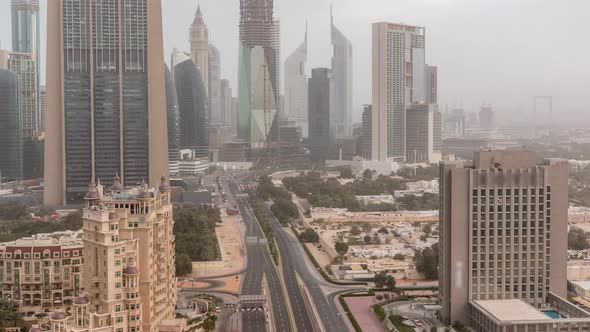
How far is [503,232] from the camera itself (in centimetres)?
1287

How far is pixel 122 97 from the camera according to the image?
26.7 m

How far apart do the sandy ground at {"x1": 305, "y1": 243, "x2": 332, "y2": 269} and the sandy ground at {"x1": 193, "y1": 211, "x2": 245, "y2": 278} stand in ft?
6.40

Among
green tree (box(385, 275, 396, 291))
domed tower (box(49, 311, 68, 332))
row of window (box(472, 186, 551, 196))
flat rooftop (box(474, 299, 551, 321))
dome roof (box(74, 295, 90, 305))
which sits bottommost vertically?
green tree (box(385, 275, 396, 291))

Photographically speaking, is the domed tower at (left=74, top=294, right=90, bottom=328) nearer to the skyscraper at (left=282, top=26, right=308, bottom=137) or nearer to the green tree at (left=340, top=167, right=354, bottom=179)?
the green tree at (left=340, top=167, right=354, bottom=179)

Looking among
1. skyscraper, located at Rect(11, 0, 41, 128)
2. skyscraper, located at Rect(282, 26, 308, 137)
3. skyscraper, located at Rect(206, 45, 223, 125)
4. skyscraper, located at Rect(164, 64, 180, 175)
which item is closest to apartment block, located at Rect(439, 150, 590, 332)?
skyscraper, located at Rect(164, 64, 180, 175)

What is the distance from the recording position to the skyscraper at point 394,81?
42.2 meters

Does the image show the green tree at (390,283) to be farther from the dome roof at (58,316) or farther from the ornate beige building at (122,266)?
the dome roof at (58,316)

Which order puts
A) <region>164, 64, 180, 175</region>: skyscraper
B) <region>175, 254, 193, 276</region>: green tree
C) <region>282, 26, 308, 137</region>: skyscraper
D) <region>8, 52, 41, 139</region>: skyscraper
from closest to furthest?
1. <region>175, 254, 193, 276</region>: green tree
2. <region>8, 52, 41, 139</region>: skyscraper
3. <region>164, 64, 180, 175</region>: skyscraper
4. <region>282, 26, 308, 137</region>: skyscraper

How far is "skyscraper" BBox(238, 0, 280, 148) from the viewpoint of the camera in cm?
4634

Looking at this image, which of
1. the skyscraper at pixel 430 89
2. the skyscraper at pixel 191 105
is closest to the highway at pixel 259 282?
the skyscraper at pixel 191 105

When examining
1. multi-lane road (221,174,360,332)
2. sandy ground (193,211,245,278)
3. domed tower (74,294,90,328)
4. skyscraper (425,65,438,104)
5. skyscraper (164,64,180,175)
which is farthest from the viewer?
skyscraper (425,65,438,104)

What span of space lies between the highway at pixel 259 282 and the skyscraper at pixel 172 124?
11672 mm

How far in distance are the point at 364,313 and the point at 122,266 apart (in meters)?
5.34

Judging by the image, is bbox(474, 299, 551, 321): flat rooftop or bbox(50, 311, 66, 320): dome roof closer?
bbox(50, 311, 66, 320): dome roof
